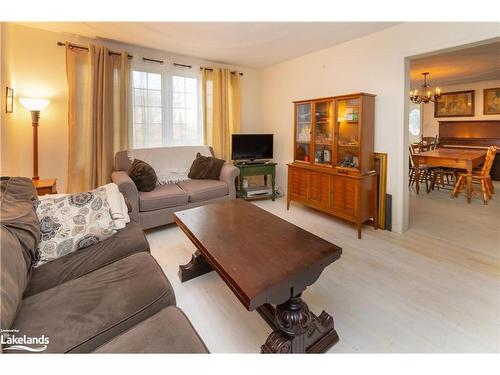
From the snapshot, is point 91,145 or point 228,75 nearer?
point 91,145

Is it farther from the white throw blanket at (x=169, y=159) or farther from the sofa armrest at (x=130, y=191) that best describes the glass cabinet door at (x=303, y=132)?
the sofa armrest at (x=130, y=191)

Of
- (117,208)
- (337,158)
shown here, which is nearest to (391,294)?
(337,158)

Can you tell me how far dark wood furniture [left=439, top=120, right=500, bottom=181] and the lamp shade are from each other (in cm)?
808

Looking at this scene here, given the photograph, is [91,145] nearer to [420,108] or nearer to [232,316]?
[232,316]

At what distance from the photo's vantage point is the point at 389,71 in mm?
2895

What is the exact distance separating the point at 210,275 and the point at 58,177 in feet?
8.17

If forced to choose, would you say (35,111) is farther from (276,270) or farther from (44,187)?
(276,270)

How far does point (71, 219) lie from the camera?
1670 millimetres

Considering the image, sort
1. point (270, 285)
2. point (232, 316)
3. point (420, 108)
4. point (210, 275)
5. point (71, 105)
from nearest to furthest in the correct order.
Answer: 1. point (270, 285)
2. point (232, 316)
3. point (210, 275)
4. point (71, 105)
5. point (420, 108)

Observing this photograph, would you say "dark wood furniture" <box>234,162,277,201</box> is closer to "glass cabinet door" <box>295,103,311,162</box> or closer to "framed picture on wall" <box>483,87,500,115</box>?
"glass cabinet door" <box>295,103,311,162</box>

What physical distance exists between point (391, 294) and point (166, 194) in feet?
7.72

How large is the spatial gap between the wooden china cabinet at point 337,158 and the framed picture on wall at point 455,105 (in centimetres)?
517
